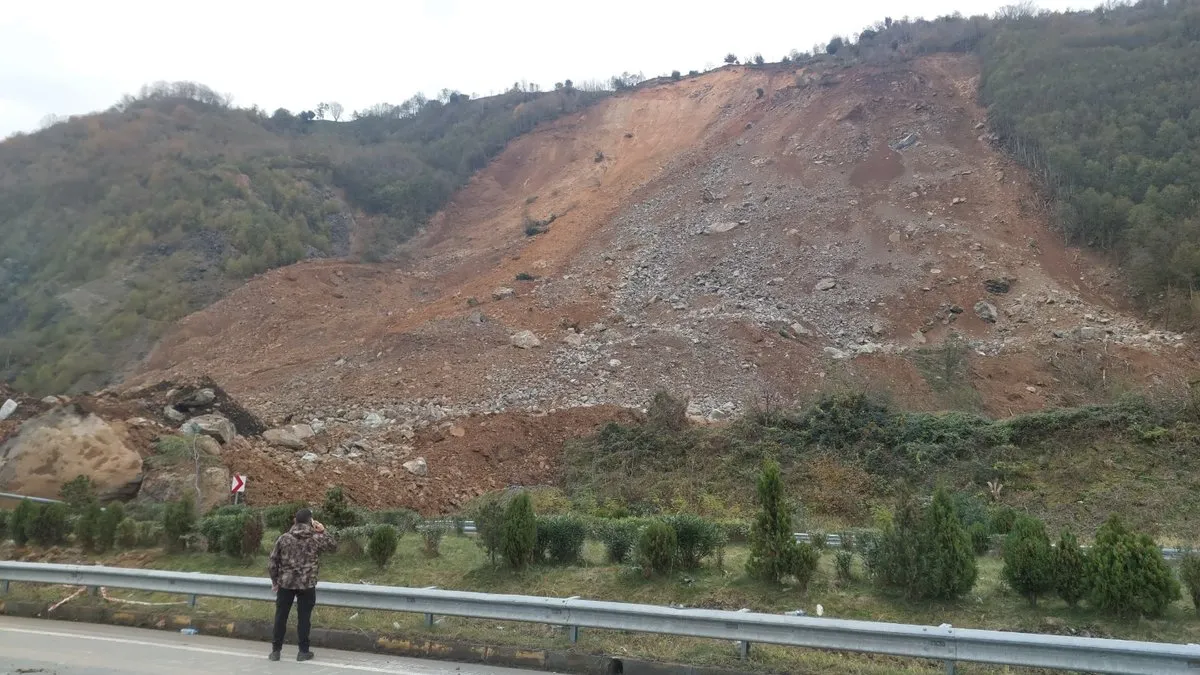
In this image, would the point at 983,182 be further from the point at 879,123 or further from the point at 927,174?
the point at 879,123

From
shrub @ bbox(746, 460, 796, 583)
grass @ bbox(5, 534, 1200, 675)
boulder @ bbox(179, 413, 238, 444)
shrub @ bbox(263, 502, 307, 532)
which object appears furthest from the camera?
boulder @ bbox(179, 413, 238, 444)

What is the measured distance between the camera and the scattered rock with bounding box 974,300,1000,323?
27.7 metres

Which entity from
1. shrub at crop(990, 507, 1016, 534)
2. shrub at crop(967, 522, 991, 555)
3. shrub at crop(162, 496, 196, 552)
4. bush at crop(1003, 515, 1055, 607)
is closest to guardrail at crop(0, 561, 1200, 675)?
bush at crop(1003, 515, 1055, 607)

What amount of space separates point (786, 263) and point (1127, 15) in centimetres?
3392

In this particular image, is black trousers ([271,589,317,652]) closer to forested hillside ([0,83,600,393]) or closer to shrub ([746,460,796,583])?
shrub ([746,460,796,583])

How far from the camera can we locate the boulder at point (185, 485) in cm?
1514

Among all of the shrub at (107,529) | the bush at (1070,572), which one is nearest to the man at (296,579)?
the shrub at (107,529)

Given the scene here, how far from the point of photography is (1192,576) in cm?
639

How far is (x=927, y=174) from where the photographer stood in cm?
3712

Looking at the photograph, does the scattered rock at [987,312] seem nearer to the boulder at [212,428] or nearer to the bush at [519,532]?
the bush at [519,532]

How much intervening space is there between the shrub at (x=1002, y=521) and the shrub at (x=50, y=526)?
1395 cm

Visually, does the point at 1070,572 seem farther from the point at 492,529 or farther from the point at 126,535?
the point at 126,535

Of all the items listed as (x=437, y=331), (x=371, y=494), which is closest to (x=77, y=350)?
(x=437, y=331)

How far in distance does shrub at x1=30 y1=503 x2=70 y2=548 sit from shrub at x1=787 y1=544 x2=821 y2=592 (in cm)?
1062
